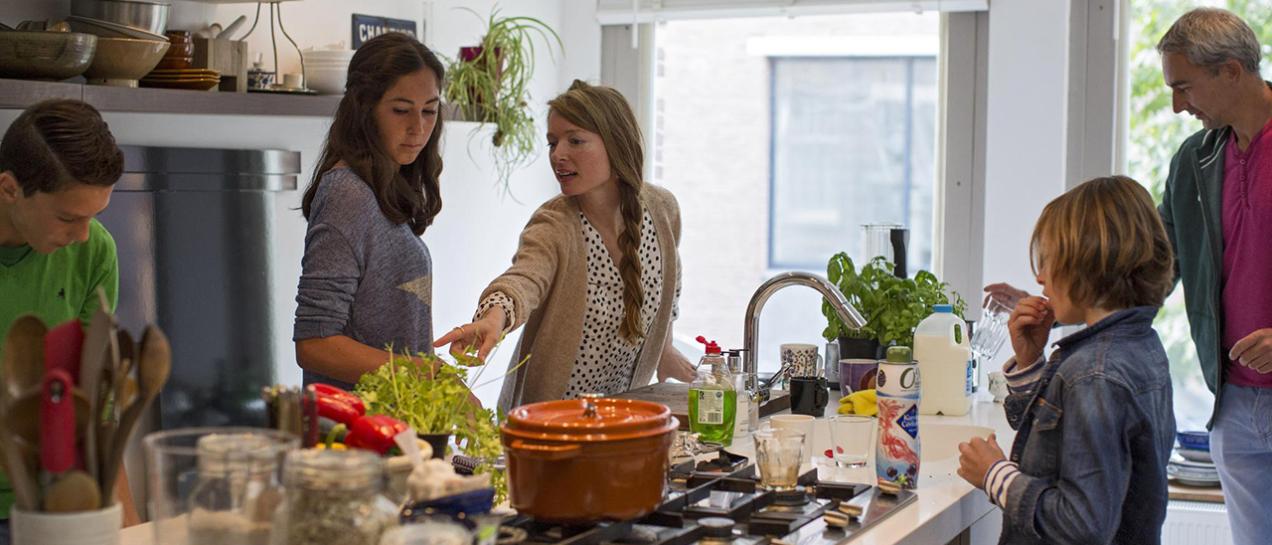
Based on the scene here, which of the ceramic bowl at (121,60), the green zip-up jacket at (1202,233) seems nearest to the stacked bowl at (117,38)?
the ceramic bowl at (121,60)

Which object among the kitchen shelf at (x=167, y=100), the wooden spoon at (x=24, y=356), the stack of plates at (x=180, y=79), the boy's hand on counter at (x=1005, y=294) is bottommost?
the boy's hand on counter at (x=1005, y=294)

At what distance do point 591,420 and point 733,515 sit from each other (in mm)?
271

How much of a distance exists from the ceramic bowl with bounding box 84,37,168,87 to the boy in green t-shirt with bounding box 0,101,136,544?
0.61m

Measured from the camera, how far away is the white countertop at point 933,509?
185cm

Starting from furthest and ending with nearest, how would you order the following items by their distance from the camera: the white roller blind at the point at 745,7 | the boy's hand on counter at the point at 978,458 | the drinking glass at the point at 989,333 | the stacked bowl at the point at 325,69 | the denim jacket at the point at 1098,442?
1. the white roller blind at the point at 745,7
2. the stacked bowl at the point at 325,69
3. the drinking glass at the point at 989,333
4. the boy's hand on counter at the point at 978,458
5. the denim jacket at the point at 1098,442

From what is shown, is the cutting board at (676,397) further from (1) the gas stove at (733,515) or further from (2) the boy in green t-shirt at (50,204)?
(2) the boy in green t-shirt at (50,204)

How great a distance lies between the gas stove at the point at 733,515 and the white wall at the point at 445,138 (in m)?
1.58

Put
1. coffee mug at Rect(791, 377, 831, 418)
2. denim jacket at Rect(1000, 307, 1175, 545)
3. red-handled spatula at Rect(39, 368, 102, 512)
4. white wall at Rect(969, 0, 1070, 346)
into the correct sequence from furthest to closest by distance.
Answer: white wall at Rect(969, 0, 1070, 346)
coffee mug at Rect(791, 377, 831, 418)
denim jacket at Rect(1000, 307, 1175, 545)
red-handled spatula at Rect(39, 368, 102, 512)

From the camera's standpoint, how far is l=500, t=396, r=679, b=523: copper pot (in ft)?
5.37

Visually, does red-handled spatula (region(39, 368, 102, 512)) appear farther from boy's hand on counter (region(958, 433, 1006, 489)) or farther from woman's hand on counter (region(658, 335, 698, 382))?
woman's hand on counter (region(658, 335, 698, 382))

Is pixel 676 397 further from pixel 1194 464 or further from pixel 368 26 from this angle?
pixel 1194 464

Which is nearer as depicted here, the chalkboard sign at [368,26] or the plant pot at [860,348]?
the plant pot at [860,348]

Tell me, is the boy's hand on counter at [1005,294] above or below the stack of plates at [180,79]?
below

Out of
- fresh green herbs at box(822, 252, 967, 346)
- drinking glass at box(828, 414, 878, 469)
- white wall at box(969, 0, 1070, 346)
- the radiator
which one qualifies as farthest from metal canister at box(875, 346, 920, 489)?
white wall at box(969, 0, 1070, 346)
